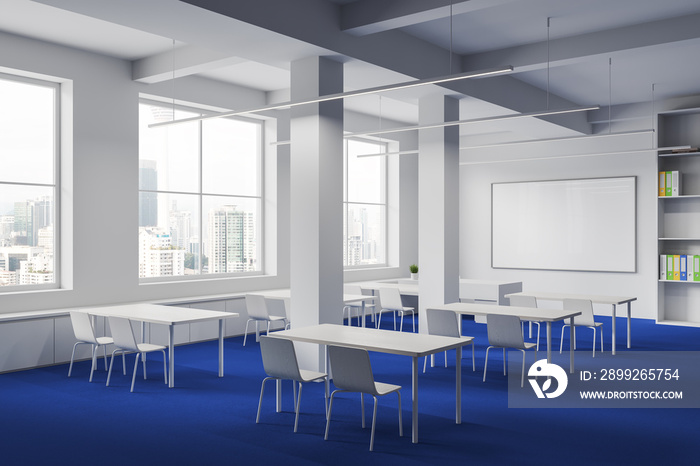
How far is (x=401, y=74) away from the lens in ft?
24.2

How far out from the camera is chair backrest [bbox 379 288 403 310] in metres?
9.62

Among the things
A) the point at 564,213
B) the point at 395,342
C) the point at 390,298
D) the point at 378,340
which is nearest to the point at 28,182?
the point at 390,298

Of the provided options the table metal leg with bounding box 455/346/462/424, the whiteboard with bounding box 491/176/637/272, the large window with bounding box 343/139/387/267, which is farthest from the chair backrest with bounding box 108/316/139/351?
the whiteboard with bounding box 491/176/637/272

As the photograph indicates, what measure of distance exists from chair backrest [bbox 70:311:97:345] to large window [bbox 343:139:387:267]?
6.72 meters

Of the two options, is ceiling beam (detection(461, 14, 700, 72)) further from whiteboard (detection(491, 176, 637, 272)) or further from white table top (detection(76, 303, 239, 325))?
whiteboard (detection(491, 176, 637, 272))

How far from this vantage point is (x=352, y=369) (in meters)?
4.61

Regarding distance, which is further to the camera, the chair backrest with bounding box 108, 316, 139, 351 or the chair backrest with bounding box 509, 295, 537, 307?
the chair backrest with bounding box 509, 295, 537, 307

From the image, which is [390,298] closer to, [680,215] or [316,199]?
[316,199]

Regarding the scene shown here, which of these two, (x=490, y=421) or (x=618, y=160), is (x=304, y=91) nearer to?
(x=490, y=421)

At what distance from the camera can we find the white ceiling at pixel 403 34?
5.68 metres

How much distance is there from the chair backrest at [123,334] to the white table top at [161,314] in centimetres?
24

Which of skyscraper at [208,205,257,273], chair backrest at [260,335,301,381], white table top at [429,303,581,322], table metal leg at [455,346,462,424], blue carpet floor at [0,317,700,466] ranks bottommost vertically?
blue carpet floor at [0,317,700,466]

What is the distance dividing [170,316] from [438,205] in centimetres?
381

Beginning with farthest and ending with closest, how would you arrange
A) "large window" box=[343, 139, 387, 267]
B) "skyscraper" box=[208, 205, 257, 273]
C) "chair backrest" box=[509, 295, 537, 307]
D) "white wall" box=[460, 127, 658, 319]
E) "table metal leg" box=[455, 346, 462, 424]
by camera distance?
"large window" box=[343, 139, 387, 267] → "white wall" box=[460, 127, 658, 319] → "skyscraper" box=[208, 205, 257, 273] → "chair backrest" box=[509, 295, 537, 307] → "table metal leg" box=[455, 346, 462, 424]
